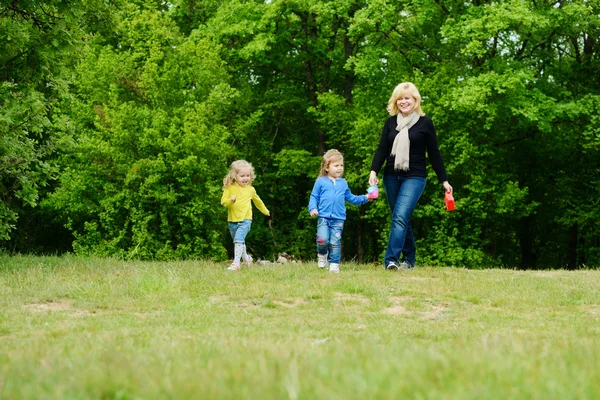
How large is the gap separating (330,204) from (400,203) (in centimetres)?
121

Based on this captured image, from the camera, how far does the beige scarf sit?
10.1 m

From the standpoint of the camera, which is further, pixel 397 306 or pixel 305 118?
pixel 305 118

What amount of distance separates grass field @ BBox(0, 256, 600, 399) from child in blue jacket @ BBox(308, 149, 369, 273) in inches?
20.8

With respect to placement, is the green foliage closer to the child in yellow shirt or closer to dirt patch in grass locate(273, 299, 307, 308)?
the child in yellow shirt

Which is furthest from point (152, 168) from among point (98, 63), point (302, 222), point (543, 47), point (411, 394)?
point (411, 394)

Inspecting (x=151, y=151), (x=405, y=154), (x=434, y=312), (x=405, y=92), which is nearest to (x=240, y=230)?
(x=405, y=154)

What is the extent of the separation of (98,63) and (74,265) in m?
13.0

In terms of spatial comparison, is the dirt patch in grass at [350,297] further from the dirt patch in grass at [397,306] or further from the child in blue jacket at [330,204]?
the child in blue jacket at [330,204]

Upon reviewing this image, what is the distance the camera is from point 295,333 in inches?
237

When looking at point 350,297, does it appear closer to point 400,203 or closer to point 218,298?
point 218,298

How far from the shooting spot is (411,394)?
2852mm

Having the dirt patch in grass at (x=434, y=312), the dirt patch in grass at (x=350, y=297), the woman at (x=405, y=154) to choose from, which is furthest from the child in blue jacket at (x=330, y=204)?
the dirt patch in grass at (x=434, y=312)

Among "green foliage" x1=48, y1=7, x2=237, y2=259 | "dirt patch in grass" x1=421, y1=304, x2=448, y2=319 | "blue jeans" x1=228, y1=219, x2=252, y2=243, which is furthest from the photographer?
"green foliage" x1=48, y1=7, x2=237, y2=259

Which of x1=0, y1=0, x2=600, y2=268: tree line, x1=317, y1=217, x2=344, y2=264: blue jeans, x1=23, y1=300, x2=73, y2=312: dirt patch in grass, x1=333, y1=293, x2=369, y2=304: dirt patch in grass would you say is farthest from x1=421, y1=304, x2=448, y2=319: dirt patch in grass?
x1=0, y1=0, x2=600, y2=268: tree line
